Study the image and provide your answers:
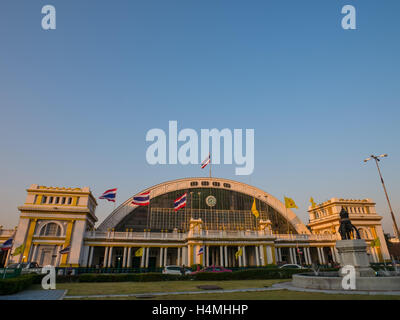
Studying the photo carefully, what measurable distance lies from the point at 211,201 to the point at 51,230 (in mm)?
37274

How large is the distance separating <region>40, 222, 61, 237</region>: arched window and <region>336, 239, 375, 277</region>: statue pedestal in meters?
50.0

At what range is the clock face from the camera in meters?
63.7

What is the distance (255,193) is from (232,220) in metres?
11.7

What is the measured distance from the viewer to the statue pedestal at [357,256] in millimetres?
17750

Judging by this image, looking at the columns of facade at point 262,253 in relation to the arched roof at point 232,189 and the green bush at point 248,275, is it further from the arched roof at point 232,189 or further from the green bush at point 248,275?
the green bush at point 248,275

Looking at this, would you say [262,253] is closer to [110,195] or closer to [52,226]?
[110,195]

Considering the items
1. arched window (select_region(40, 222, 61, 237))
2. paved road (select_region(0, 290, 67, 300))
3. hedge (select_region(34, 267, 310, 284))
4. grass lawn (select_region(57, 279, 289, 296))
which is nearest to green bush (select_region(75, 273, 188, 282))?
hedge (select_region(34, 267, 310, 284))

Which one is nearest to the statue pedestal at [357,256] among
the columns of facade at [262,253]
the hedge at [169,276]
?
the hedge at [169,276]

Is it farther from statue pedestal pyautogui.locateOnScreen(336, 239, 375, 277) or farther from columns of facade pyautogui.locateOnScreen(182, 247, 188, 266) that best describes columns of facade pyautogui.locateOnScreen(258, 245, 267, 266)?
statue pedestal pyautogui.locateOnScreen(336, 239, 375, 277)

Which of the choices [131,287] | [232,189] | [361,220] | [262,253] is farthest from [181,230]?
[361,220]

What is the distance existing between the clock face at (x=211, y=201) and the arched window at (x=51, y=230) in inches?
1376

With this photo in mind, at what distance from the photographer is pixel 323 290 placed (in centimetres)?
1541

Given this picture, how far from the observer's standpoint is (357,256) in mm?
18109
